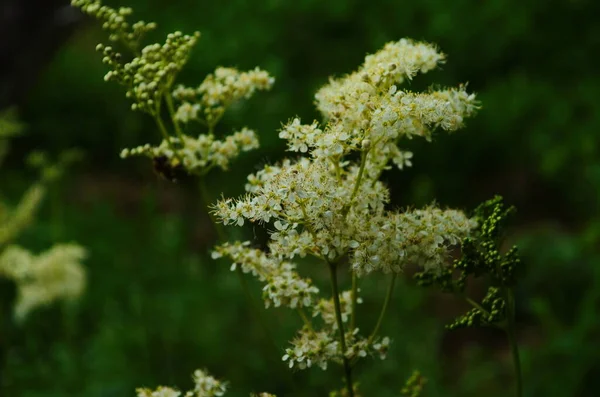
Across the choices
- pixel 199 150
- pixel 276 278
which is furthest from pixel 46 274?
pixel 276 278

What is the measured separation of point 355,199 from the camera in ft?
4.79

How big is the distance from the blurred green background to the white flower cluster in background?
177cm

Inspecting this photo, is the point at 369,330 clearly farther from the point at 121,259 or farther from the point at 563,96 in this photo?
the point at 563,96

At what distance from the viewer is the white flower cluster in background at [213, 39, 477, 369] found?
142 cm

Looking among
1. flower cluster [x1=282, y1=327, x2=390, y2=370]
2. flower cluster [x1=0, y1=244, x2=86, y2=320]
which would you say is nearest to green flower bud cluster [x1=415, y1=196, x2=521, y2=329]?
flower cluster [x1=282, y1=327, x2=390, y2=370]

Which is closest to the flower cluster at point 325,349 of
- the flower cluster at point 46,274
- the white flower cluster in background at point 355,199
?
the white flower cluster in background at point 355,199

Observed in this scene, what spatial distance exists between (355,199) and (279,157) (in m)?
4.95

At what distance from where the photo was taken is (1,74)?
5043mm

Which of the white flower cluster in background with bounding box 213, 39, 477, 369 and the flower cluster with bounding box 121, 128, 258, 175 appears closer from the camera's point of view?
the white flower cluster in background with bounding box 213, 39, 477, 369

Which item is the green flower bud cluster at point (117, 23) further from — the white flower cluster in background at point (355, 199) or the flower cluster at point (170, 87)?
the white flower cluster in background at point (355, 199)

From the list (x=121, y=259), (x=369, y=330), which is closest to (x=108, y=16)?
(x=369, y=330)

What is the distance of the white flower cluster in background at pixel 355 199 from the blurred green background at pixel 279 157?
1.77 meters

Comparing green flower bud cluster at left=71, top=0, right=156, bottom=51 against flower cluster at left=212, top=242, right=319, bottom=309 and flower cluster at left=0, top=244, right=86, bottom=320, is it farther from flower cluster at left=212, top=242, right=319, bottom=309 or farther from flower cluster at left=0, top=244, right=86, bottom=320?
flower cluster at left=0, top=244, right=86, bottom=320

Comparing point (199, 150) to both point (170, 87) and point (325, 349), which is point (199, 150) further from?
point (325, 349)
